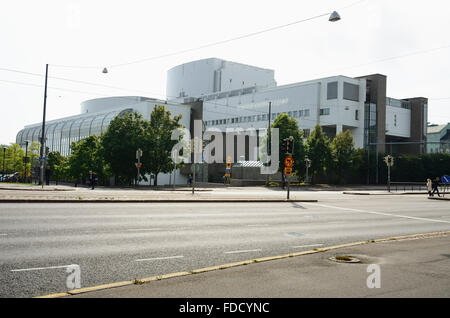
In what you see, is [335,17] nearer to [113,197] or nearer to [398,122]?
[113,197]

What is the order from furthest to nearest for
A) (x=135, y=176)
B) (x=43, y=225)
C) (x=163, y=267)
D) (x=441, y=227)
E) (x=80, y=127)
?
(x=80, y=127) < (x=135, y=176) < (x=441, y=227) < (x=43, y=225) < (x=163, y=267)

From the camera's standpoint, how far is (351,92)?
71.8 meters

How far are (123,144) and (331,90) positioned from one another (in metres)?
41.5

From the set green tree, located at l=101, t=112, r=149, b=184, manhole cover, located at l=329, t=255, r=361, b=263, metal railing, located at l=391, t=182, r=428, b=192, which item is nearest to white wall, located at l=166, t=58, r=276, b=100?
metal railing, located at l=391, t=182, r=428, b=192

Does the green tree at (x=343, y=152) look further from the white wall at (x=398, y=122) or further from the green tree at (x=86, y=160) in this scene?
the green tree at (x=86, y=160)

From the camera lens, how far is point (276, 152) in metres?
51.7

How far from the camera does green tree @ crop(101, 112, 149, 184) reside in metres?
44.2

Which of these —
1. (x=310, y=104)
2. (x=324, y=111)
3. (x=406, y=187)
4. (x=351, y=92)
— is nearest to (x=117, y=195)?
(x=406, y=187)

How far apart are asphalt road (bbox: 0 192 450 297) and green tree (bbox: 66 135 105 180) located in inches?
1314

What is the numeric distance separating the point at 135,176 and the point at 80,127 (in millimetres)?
38150

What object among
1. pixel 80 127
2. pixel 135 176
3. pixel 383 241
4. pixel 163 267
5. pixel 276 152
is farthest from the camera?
pixel 80 127
